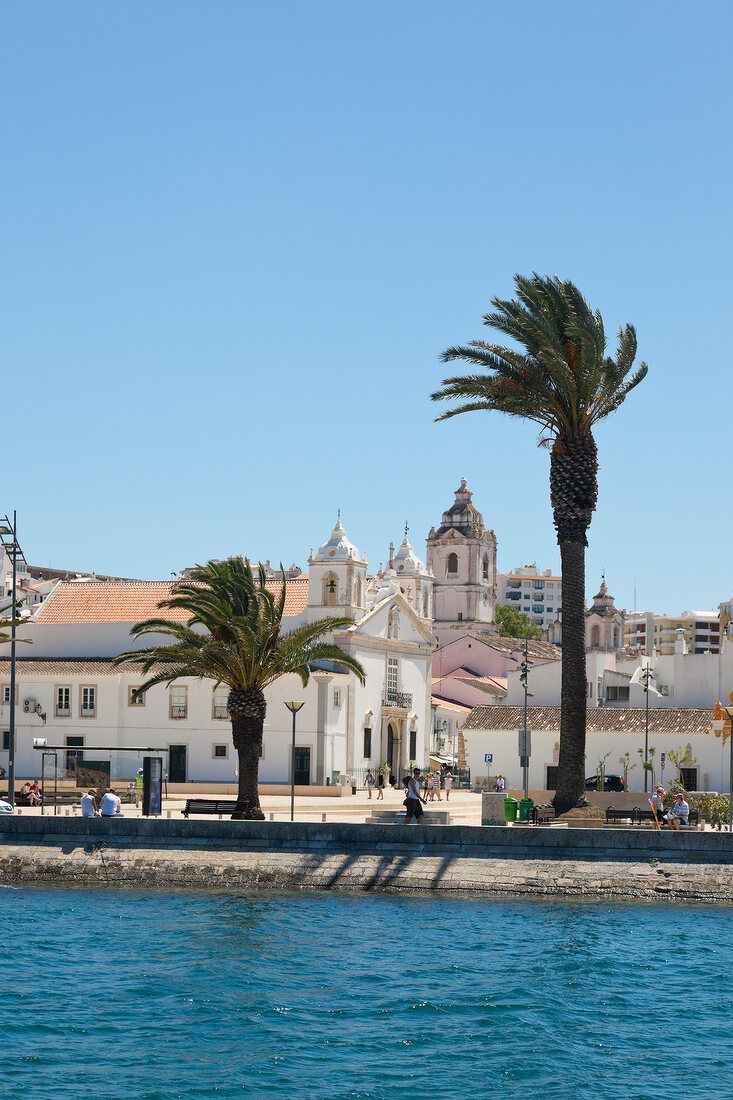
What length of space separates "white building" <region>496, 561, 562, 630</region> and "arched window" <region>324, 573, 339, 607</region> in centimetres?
13541

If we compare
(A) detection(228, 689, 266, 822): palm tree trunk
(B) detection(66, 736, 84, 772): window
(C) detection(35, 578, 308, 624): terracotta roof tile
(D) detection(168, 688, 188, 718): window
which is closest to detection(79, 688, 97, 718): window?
(B) detection(66, 736, 84, 772): window

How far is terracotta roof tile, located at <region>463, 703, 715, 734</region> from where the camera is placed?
179ft

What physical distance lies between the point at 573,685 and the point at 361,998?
1493 cm

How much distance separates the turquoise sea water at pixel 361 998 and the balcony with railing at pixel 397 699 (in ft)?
109

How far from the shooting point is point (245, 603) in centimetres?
3688

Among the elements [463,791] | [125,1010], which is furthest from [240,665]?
[463,791]

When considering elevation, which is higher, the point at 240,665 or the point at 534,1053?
the point at 240,665

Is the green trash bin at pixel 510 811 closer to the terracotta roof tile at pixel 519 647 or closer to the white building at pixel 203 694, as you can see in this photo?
the white building at pixel 203 694

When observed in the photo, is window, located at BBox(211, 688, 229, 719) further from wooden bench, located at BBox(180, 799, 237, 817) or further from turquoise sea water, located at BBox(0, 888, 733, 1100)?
turquoise sea water, located at BBox(0, 888, 733, 1100)

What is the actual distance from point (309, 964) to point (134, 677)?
1407 inches

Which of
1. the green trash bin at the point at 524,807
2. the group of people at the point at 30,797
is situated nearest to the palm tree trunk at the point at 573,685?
the green trash bin at the point at 524,807

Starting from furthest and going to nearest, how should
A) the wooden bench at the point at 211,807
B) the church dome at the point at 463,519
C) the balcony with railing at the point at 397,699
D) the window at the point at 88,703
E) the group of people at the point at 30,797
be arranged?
the church dome at the point at 463,519, the balcony with railing at the point at 397,699, the window at the point at 88,703, the group of people at the point at 30,797, the wooden bench at the point at 211,807

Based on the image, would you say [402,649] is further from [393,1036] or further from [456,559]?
[456,559]

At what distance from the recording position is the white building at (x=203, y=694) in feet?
184
